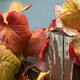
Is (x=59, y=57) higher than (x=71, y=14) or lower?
lower

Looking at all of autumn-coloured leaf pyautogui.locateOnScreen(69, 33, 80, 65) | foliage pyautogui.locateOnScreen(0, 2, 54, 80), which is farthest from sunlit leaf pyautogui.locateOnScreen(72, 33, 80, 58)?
foliage pyautogui.locateOnScreen(0, 2, 54, 80)

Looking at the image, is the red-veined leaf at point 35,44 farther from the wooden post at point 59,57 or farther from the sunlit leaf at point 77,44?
the sunlit leaf at point 77,44

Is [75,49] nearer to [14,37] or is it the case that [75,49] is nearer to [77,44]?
[77,44]

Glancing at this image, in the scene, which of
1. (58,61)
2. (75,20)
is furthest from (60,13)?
(58,61)

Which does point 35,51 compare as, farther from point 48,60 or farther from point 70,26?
point 70,26

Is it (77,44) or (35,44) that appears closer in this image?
(77,44)

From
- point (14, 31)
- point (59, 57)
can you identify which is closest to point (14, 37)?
point (14, 31)

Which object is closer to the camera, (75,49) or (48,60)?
(75,49)
